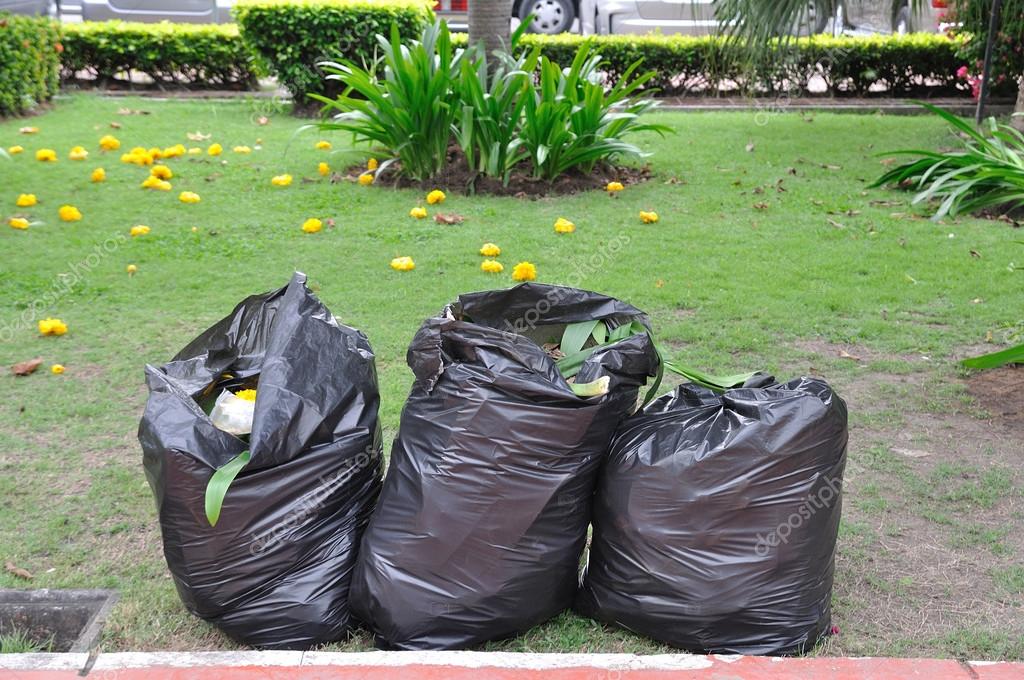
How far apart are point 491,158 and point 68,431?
3617mm

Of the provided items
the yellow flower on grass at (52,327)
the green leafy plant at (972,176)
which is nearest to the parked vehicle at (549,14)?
the green leafy plant at (972,176)

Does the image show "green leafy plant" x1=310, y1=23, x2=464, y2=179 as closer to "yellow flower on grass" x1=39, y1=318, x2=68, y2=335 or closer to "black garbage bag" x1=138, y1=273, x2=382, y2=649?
"yellow flower on grass" x1=39, y1=318, x2=68, y2=335

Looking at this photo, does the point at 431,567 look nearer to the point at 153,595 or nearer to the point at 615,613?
the point at 615,613

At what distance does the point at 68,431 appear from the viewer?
3.62 meters

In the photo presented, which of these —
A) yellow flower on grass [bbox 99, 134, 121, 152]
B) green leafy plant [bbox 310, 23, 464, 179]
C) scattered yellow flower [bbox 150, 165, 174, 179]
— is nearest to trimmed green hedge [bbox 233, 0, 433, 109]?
yellow flower on grass [bbox 99, 134, 121, 152]

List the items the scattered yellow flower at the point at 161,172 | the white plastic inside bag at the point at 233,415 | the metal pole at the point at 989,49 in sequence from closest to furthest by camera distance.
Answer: the white plastic inside bag at the point at 233,415 < the scattered yellow flower at the point at 161,172 < the metal pole at the point at 989,49

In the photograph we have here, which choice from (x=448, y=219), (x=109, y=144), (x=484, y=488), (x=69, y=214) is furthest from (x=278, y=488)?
(x=109, y=144)

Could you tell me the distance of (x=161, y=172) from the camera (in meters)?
6.70

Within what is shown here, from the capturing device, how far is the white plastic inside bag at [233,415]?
2582 mm

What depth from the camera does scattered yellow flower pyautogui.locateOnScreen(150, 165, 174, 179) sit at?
6691mm

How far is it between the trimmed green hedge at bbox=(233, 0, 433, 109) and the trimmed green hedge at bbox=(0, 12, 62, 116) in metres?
1.74

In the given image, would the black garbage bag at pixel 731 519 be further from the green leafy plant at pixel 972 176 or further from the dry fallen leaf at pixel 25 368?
the green leafy plant at pixel 972 176

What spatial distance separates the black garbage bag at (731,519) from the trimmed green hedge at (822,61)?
8500 mm

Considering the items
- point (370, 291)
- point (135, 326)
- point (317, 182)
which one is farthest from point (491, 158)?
point (135, 326)
